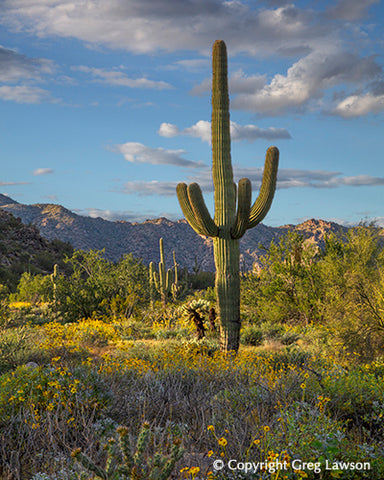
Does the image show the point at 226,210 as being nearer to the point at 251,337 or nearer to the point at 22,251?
the point at 251,337

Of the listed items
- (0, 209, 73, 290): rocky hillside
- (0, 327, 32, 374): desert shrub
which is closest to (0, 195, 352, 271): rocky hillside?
(0, 209, 73, 290): rocky hillside

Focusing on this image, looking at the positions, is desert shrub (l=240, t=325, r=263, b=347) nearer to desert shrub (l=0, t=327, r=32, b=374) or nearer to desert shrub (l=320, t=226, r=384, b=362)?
desert shrub (l=320, t=226, r=384, b=362)

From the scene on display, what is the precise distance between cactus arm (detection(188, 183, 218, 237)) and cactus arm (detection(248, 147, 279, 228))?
980 millimetres

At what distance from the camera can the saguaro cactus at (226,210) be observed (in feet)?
31.0

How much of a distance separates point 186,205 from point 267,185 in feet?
6.51

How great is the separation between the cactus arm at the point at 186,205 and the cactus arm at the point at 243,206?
0.91 metres

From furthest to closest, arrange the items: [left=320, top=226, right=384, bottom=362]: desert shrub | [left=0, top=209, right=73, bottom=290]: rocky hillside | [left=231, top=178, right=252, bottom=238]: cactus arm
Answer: [left=0, top=209, right=73, bottom=290]: rocky hillside
[left=231, top=178, right=252, bottom=238]: cactus arm
[left=320, top=226, right=384, bottom=362]: desert shrub

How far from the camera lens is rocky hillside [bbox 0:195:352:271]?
229 feet

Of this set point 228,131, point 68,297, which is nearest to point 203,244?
point 68,297

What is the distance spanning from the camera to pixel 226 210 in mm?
9711

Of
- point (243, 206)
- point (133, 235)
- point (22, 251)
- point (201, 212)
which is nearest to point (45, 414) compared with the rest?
point (201, 212)

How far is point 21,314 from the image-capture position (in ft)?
48.4

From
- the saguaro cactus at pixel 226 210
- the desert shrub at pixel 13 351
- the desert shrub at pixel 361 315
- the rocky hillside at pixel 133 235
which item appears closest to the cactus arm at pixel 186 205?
the saguaro cactus at pixel 226 210

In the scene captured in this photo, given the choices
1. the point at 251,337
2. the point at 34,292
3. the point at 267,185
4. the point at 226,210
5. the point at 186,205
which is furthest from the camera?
the point at 34,292
